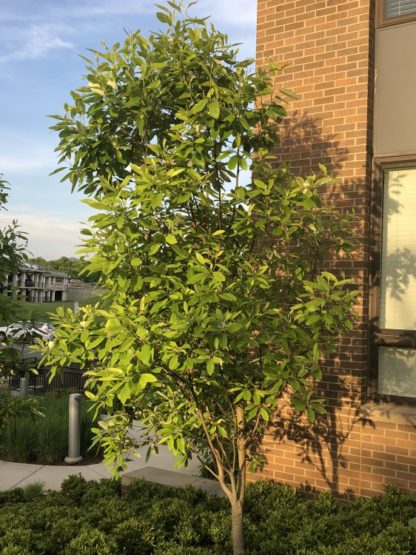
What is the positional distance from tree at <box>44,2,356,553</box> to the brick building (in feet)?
5.36

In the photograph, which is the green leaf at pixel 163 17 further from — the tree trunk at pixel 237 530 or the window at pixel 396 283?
the tree trunk at pixel 237 530

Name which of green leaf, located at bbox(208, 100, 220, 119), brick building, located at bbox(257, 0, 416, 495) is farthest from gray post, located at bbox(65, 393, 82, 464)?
green leaf, located at bbox(208, 100, 220, 119)

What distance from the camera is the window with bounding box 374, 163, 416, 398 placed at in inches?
239

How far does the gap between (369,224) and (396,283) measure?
2.25ft

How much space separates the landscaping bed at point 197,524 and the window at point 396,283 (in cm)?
119

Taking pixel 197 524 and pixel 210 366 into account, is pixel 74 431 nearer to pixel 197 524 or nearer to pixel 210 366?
pixel 197 524

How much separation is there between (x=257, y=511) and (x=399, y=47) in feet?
16.5

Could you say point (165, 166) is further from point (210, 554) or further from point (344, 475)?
point (344, 475)

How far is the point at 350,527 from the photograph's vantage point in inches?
201

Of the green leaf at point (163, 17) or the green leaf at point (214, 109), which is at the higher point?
the green leaf at point (163, 17)

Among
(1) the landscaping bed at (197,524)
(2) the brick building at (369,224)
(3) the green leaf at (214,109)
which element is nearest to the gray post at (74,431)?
(1) the landscaping bed at (197,524)

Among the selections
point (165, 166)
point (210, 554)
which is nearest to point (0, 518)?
point (210, 554)

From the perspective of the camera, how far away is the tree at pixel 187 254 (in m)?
3.73

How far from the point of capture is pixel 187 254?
4.00m
